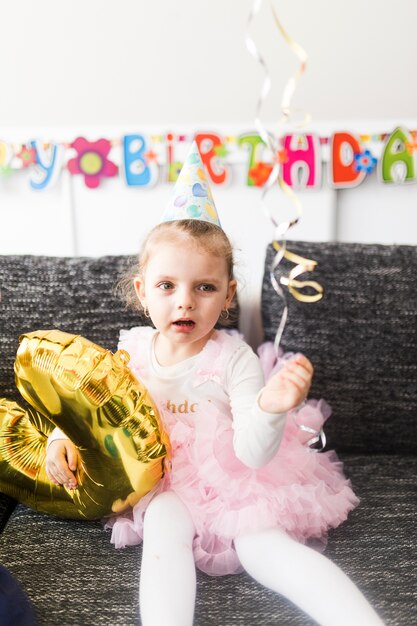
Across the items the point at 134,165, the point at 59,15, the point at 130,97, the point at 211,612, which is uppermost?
the point at 59,15

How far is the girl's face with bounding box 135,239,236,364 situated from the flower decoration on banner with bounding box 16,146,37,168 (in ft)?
1.98

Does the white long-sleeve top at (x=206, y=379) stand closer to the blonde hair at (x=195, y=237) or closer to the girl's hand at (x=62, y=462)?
the girl's hand at (x=62, y=462)

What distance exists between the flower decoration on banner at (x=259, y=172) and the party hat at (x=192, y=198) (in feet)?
1.30

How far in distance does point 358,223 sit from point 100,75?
71cm

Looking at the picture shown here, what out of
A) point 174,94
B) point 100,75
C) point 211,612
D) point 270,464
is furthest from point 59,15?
point 211,612

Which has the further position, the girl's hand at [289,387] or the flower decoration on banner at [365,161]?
the flower decoration on banner at [365,161]

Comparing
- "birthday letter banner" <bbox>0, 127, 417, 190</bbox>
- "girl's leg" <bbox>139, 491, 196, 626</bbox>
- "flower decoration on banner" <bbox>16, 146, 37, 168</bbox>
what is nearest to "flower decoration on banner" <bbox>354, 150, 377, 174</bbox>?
"birthday letter banner" <bbox>0, 127, 417, 190</bbox>

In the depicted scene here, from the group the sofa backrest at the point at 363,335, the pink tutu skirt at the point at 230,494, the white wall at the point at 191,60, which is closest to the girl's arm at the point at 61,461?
the pink tutu skirt at the point at 230,494

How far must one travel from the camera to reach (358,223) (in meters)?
1.58

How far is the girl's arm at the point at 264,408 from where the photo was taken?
2.90 ft

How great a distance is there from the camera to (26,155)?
5.12 ft

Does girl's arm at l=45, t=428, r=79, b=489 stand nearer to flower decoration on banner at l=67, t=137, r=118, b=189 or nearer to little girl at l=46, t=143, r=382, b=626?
little girl at l=46, t=143, r=382, b=626

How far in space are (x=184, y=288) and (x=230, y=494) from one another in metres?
0.34

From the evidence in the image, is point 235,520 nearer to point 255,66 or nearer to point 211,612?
point 211,612
